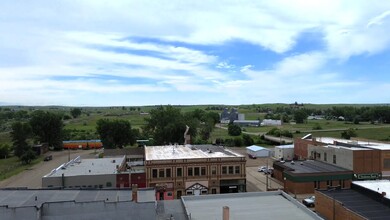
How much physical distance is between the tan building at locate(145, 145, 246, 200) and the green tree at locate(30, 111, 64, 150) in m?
61.3

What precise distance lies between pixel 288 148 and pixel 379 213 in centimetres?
4771

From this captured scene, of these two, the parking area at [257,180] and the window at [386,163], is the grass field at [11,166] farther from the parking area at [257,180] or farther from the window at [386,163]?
the window at [386,163]

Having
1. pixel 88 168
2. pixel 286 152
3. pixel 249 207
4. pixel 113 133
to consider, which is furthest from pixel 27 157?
pixel 249 207

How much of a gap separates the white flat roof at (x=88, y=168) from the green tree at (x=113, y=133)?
94.1 feet

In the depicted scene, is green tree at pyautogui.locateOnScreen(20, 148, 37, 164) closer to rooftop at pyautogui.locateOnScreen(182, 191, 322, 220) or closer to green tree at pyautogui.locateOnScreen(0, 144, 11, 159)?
green tree at pyautogui.locateOnScreen(0, 144, 11, 159)

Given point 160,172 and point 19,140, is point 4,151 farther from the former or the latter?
point 160,172

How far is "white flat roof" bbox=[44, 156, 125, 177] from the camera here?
43.5 m

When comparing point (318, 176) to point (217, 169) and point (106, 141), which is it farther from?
point (106, 141)

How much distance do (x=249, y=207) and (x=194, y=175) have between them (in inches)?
646

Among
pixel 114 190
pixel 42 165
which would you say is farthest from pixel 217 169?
pixel 42 165

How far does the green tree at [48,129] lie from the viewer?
9512 cm

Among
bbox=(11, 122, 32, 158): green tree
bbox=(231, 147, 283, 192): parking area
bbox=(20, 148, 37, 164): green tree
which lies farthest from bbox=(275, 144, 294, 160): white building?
bbox=(11, 122, 32, 158): green tree

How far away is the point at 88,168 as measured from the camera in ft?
156

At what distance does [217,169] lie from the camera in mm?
44250
